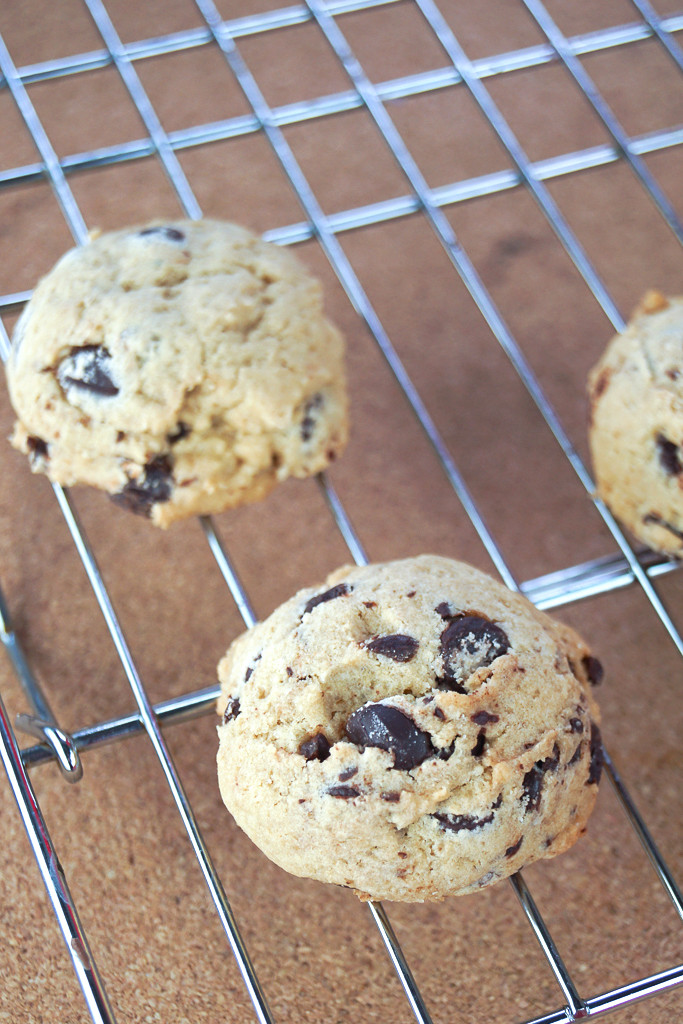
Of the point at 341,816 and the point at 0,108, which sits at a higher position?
the point at 0,108

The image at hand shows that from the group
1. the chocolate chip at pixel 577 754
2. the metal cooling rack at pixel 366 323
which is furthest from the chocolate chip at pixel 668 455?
the chocolate chip at pixel 577 754

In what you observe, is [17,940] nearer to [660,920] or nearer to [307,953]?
[307,953]

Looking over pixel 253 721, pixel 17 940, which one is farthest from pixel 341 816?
pixel 17 940

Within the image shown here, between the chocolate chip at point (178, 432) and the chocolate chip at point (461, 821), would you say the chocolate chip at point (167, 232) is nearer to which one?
the chocolate chip at point (178, 432)

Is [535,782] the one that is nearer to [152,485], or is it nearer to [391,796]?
[391,796]

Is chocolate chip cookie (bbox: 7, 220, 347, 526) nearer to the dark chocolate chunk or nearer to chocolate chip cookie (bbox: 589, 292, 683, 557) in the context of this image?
the dark chocolate chunk
